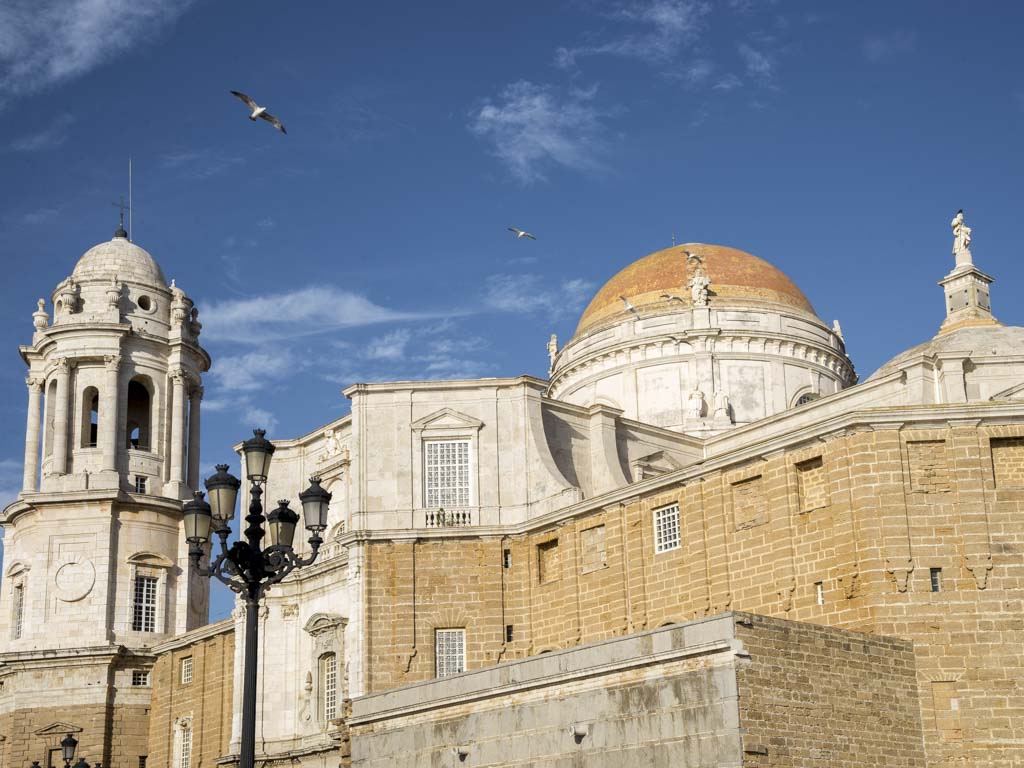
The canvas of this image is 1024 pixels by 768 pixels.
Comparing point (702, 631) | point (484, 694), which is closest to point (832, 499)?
point (702, 631)

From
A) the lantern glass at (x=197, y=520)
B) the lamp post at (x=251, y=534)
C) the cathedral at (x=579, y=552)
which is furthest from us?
the cathedral at (x=579, y=552)

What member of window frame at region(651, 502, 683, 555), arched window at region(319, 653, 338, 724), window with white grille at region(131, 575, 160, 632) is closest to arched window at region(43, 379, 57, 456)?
window with white grille at region(131, 575, 160, 632)

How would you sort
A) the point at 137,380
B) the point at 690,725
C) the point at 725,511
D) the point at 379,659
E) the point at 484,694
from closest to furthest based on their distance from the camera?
1. the point at 690,725
2. the point at 484,694
3. the point at 725,511
4. the point at 379,659
5. the point at 137,380

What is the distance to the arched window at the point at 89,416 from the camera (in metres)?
58.6

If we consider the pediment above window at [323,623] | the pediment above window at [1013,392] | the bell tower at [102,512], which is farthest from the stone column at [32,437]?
the pediment above window at [1013,392]

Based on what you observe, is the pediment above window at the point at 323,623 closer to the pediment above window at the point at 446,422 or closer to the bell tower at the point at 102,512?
the pediment above window at the point at 446,422

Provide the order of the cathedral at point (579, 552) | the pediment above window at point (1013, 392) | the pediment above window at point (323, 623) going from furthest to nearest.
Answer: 1. the pediment above window at point (323, 623)
2. the pediment above window at point (1013, 392)
3. the cathedral at point (579, 552)

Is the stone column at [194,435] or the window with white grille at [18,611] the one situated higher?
the stone column at [194,435]

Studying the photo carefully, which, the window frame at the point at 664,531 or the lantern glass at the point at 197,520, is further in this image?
the window frame at the point at 664,531

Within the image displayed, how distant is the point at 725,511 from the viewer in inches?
1433

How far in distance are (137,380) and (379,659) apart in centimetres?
2353

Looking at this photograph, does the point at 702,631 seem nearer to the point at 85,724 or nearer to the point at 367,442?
the point at 367,442

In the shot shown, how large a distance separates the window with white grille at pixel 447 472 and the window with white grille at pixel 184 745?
16.5 meters

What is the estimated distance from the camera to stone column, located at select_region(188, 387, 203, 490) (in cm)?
6072
